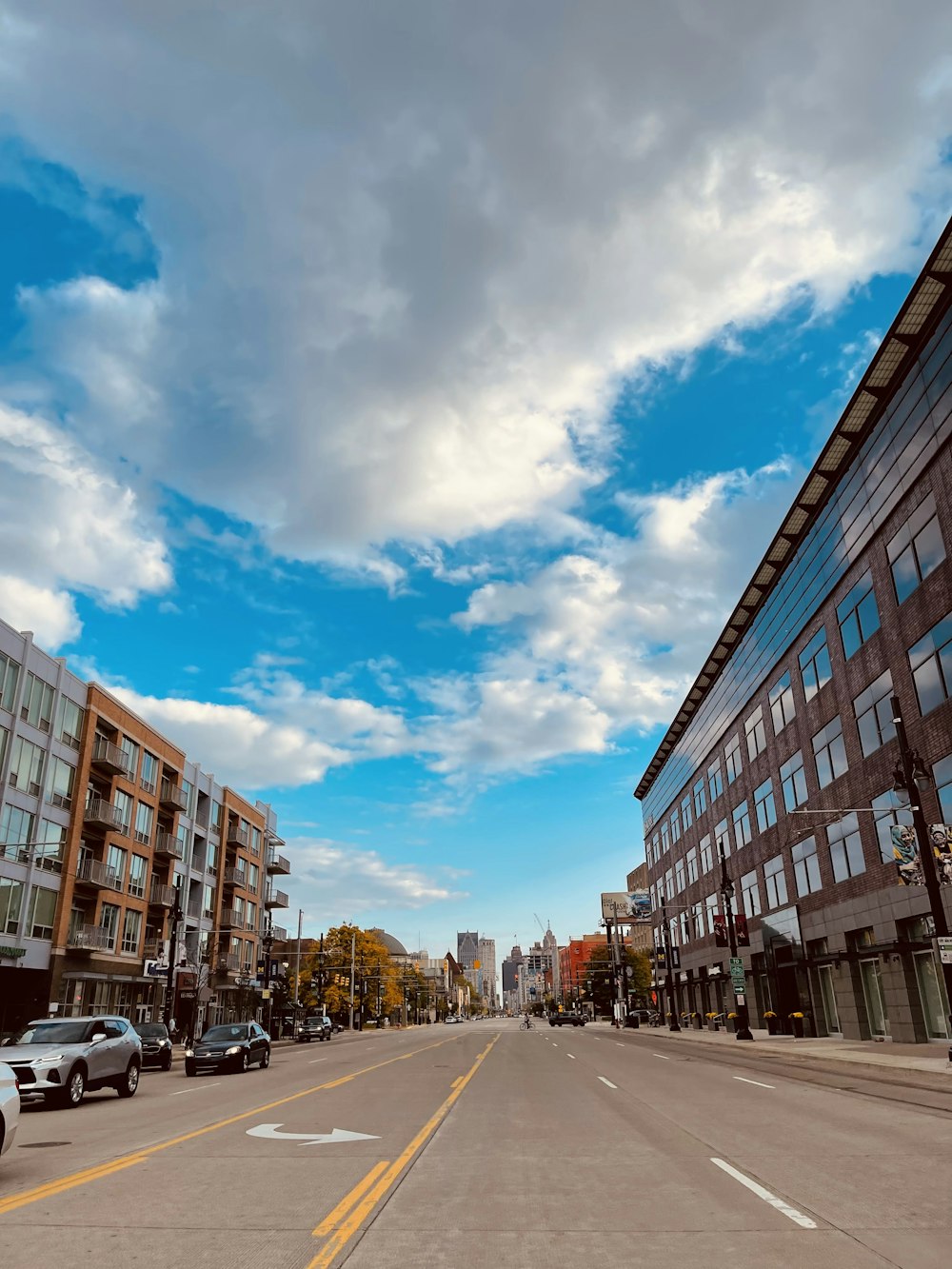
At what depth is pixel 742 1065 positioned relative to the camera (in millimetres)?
27250

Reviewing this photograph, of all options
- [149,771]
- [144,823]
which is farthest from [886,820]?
[149,771]

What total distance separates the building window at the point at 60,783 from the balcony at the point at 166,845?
1200 cm

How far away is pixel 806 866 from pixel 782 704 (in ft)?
26.4

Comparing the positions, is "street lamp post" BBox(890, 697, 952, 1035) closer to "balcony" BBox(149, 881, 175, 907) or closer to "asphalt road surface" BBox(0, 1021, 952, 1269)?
"asphalt road surface" BBox(0, 1021, 952, 1269)

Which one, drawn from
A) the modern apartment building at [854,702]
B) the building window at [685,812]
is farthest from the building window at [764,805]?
the building window at [685,812]

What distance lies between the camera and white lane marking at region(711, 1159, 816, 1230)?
23.4 ft

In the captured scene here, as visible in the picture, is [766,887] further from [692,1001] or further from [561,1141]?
[561,1141]

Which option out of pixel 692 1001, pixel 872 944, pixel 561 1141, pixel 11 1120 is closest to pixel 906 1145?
pixel 561 1141

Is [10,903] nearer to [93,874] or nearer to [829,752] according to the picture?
[93,874]

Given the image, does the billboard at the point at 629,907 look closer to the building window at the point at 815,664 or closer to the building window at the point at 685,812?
the building window at the point at 685,812

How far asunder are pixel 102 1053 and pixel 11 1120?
11381 mm

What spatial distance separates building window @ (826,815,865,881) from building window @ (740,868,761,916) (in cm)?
1407

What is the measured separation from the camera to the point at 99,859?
4722cm

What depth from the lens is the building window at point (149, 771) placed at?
177ft
